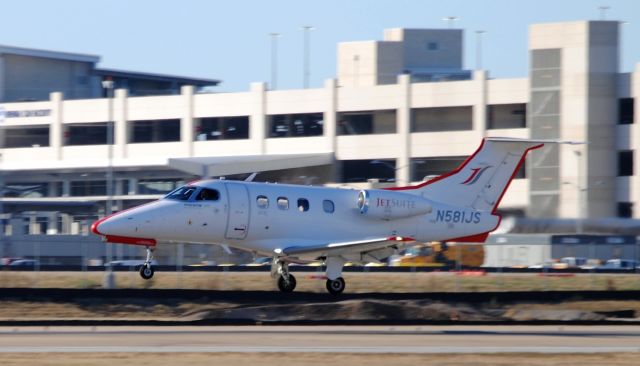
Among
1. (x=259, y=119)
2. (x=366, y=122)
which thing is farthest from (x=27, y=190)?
(x=366, y=122)

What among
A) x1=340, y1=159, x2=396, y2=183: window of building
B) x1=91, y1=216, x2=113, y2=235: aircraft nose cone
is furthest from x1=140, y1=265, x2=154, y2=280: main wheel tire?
x1=340, y1=159, x2=396, y2=183: window of building

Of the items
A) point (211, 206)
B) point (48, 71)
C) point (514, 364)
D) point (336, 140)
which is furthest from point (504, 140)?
point (48, 71)

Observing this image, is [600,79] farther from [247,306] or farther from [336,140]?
[247,306]

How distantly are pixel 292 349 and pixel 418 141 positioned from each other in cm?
5496

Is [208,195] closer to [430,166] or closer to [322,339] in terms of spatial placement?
[322,339]

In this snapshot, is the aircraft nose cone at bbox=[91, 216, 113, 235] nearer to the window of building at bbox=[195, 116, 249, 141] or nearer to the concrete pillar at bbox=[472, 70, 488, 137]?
the concrete pillar at bbox=[472, 70, 488, 137]

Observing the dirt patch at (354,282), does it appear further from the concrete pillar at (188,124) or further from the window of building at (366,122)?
the concrete pillar at (188,124)

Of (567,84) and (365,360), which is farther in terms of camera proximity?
(567,84)

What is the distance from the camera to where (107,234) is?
29.7m

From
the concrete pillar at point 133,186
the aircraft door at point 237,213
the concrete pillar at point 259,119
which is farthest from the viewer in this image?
the concrete pillar at point 259,119

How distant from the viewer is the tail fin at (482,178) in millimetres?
33969

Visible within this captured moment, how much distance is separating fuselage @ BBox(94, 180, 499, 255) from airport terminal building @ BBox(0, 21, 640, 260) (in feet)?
120


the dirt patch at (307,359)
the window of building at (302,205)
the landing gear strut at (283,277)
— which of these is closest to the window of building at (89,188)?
the landing gear strut at (283,277)

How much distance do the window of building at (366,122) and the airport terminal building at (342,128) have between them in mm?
93
